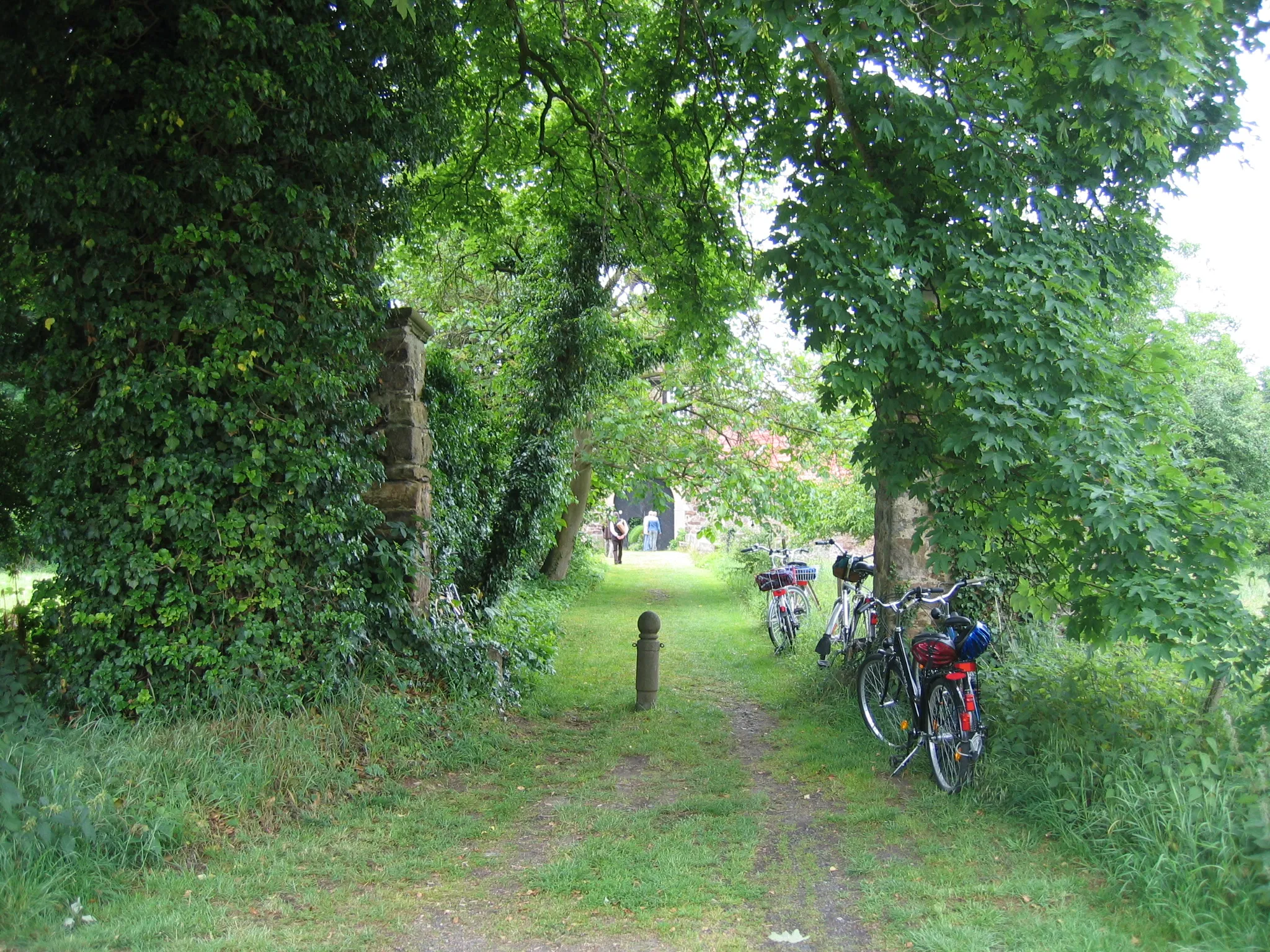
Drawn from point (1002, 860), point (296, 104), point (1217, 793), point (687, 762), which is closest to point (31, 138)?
point (296, 104)

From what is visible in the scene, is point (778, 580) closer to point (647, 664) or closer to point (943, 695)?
point (647, 664)

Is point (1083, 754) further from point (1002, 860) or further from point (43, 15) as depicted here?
point (43, 15)

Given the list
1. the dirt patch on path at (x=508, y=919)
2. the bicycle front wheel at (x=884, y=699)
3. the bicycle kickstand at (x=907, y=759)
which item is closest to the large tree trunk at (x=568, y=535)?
the bicycle front wheel at (x=884, y=699)

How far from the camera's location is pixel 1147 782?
4.32 metres

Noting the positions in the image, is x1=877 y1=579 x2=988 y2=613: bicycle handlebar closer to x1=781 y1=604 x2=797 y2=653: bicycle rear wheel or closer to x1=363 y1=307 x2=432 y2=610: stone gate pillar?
x1=363 y1=307 x2=432 y2=610: stone gate pillar

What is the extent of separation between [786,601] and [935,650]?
5463mm

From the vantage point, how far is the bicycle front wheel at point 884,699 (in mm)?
6590

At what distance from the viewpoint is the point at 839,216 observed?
5.41 m

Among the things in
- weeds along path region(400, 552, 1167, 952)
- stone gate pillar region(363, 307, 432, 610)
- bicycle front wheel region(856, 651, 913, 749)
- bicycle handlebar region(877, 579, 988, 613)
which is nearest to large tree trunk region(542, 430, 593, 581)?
weeds along path region(400, 552, 1167, 952)

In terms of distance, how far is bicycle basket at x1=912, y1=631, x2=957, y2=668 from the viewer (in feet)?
→ 18.2

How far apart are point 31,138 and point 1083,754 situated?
23.0 feet

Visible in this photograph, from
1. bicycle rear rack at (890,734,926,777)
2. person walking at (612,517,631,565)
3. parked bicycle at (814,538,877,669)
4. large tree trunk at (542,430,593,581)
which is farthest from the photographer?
person walking at (612,517,631,565)

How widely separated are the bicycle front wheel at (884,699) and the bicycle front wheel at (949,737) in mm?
576

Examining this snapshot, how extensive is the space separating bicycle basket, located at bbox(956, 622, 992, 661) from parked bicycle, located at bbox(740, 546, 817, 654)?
18.4 feet
